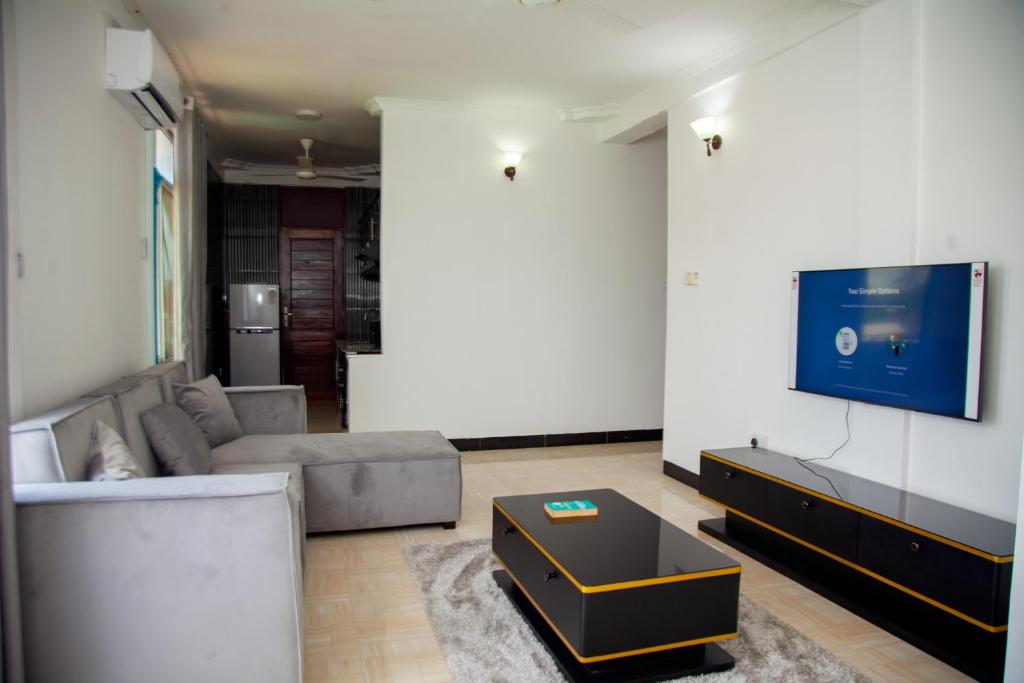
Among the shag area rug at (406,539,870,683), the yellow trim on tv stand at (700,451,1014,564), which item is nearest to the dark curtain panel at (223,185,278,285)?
the shag area rug at (406,539,870,683)

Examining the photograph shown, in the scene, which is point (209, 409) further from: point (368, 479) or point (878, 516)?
point (878, 516)

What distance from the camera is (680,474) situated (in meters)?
4.76

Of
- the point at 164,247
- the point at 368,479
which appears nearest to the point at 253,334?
the point at 164,247

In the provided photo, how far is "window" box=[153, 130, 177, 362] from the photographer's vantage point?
462cm

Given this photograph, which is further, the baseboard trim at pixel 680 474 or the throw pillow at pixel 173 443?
the baseboard trim at pixel 680 474

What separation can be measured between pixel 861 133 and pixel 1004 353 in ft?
4.00

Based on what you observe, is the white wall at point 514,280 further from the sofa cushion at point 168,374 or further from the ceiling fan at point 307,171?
the ceiling fan at point 307,171

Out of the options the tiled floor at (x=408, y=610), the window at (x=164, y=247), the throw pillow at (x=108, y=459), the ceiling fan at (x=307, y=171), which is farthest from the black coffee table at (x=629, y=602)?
the ceiling fan at (x=307, y=171)

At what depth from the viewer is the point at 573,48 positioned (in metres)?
4.29

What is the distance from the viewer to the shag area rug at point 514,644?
225 cm

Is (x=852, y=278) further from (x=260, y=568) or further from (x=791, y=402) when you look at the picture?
(x=260, y=568)

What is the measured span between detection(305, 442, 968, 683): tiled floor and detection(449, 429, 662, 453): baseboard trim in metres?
1.23

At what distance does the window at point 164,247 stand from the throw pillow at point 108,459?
2419 mm

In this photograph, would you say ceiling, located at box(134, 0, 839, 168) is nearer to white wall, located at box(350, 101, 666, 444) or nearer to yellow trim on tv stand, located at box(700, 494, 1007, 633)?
white wall, located at box(350, 101, 666, 444)
